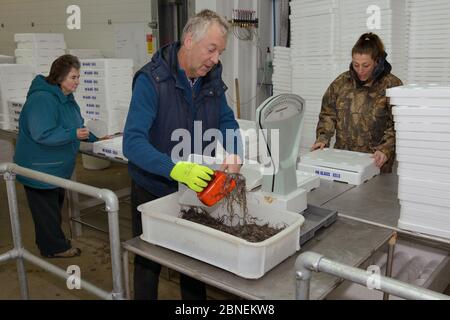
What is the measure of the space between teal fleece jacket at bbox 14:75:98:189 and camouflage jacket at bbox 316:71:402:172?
5.57ft

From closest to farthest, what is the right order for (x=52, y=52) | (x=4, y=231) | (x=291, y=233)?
(x=291, y=233)
(x=4, y=231)
(x=52, y=52)

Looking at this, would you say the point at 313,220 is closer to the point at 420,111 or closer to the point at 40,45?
the point at 420,111

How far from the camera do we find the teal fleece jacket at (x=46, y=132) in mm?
2803

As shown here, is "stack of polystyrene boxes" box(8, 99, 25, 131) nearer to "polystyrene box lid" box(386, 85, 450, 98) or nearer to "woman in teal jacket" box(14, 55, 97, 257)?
"woman in teal jacket" box(14, 55, 97, 257)

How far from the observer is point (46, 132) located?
2.81m

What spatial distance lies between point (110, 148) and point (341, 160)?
1.65 metres

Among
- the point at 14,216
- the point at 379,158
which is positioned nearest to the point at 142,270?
the point at 14,216

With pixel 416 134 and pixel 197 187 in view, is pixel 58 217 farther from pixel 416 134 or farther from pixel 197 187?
pixel 416 134

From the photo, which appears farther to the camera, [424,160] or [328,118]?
[328,118]

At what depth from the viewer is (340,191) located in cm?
221

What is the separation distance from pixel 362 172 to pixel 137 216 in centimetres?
116

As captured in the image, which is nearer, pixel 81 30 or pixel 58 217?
pixel 58 217

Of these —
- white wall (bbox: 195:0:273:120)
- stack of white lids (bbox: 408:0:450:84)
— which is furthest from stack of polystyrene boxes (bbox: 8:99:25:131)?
stack of white lids (bbox: 408:0:450:84)

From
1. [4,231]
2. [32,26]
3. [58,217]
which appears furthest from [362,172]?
[32,26]
